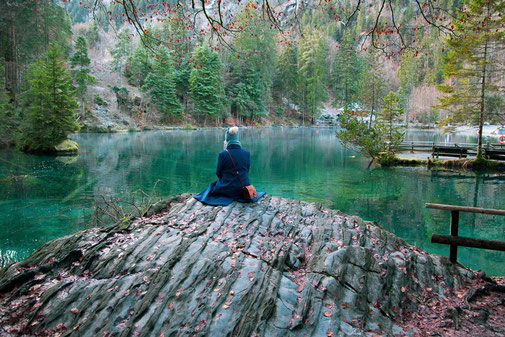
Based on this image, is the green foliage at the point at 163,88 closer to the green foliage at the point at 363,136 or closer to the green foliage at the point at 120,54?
the green foliage at the point at 120,54

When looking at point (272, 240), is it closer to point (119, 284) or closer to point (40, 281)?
point (119, 284)

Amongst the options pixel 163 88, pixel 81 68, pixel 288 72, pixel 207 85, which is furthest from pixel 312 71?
pixel 81 68

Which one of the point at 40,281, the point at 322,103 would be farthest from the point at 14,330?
the point at 322,103

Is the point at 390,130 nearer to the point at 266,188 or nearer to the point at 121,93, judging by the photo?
the point at 266,188

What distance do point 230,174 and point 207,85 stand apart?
46474 millimetres

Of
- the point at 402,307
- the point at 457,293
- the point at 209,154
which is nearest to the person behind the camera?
the point at 402,307

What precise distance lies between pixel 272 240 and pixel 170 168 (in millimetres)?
14960

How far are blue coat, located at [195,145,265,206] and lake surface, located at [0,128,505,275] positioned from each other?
421cm

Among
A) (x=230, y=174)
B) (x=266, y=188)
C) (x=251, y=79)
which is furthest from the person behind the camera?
(x=251, y=79)

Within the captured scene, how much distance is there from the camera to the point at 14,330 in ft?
10.4

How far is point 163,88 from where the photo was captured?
154 feet

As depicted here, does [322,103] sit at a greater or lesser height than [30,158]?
greater

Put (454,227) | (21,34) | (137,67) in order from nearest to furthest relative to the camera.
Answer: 1. (454,227)
2. (21,34)
3. (137,67)

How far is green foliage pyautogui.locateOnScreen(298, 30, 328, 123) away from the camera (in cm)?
6012
